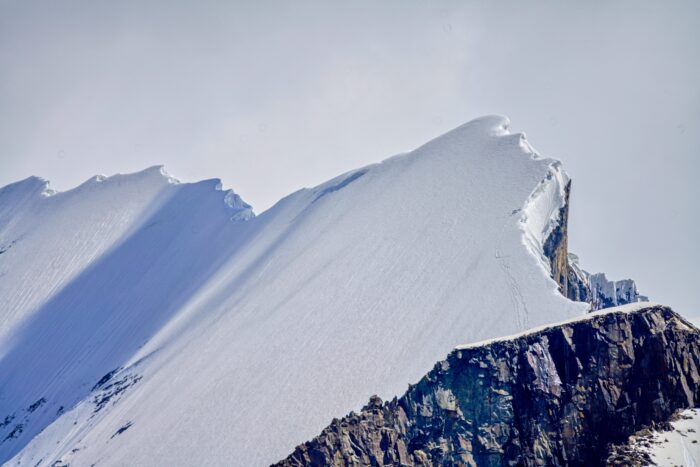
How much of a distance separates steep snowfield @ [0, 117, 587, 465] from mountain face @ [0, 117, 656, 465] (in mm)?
228

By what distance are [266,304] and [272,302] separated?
837mm

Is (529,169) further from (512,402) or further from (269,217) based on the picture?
(269,217)

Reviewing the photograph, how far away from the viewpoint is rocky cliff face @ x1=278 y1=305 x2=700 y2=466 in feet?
135

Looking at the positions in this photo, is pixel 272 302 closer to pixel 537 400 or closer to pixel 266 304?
pixel 266 304

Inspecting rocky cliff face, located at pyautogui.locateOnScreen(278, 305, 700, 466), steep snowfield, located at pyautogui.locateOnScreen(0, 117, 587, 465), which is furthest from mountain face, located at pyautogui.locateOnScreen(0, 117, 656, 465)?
rocky cliff face, located at pyautogui.locateOnScreen(278, 305, 700, 466)

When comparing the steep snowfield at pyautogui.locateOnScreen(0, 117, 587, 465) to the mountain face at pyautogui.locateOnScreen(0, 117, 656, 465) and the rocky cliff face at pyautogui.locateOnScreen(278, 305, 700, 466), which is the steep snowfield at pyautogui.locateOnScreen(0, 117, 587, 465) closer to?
the mountain face at pyautogui.locateOnScreen(0, 117, 656, 465)

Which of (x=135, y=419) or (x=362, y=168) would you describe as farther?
(x=362, y=168)

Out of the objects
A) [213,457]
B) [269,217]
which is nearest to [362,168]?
[269,217]

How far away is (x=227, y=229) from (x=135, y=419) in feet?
159

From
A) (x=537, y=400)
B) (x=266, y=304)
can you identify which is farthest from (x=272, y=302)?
(x=537, y=400)

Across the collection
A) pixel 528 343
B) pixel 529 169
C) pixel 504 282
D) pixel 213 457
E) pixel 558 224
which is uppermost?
pixel 529 169

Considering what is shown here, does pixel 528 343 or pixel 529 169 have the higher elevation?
pixel 529 169

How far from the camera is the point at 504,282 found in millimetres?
54938

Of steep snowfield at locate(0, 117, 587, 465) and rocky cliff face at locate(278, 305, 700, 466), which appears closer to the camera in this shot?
rocky cliff face at locate(278, 305, 700, 466)
